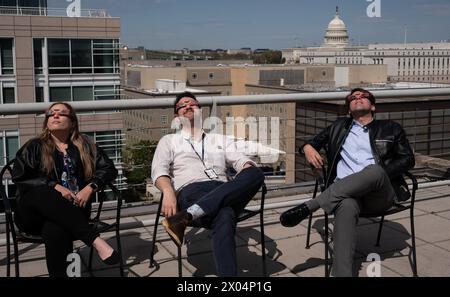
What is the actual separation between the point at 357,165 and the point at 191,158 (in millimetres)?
1140

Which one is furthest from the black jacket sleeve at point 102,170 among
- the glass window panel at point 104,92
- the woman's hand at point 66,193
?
the glass window panel at point 104,92

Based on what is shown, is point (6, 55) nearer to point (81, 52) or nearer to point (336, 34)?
point (81, 52)

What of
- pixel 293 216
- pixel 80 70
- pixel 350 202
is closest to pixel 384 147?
pixel 350 202

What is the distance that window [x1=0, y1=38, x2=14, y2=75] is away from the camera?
1447 inches

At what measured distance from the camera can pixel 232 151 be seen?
3.83 meters

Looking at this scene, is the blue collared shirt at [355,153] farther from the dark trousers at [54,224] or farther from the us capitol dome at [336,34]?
the us capitol dome at [336,34]

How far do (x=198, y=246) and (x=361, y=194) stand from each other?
1.38m

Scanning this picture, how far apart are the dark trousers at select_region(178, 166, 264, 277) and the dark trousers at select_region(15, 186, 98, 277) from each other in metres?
0.64

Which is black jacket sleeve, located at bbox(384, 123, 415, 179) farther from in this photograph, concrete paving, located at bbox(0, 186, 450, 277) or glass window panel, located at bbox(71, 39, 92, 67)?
glass window panel, located at bbox(71, 39, 92, 67)

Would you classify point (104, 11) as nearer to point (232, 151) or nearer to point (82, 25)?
point (82, 25)

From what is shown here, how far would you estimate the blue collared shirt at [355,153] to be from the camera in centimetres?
387

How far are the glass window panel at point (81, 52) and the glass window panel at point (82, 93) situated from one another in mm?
1934

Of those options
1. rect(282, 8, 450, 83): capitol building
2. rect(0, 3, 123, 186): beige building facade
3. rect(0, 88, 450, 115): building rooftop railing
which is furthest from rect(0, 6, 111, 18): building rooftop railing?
rect(282, 8, 450, 83): capitol building

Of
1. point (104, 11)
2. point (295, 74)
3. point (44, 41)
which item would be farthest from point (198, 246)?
point (295, 74)
